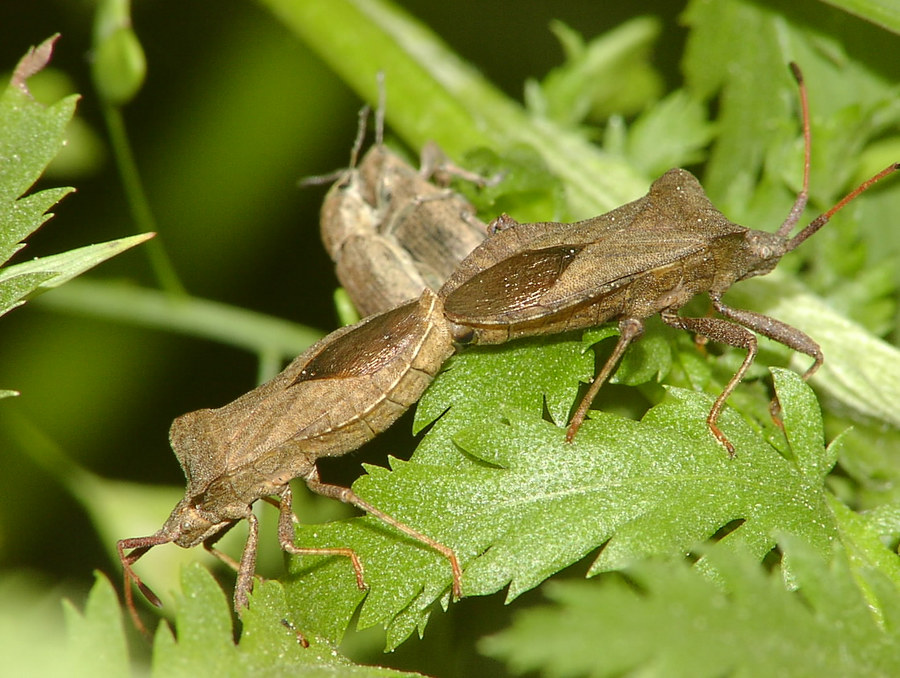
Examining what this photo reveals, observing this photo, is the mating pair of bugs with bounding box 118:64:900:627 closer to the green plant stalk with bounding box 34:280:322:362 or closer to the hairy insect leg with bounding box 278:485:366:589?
the hairy insect leg with bounding box 278:485:366:589

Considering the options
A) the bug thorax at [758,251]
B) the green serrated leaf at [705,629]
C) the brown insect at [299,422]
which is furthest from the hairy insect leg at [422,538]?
the bug thorax at [758,251]

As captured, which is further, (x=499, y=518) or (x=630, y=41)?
(x=630, y=41)

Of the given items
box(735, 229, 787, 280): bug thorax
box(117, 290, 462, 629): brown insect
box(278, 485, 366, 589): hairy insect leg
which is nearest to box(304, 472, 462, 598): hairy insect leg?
box(278, 485, 366, 589): hairy insect leg

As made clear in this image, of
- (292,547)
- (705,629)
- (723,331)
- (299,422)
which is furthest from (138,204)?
(705,629)

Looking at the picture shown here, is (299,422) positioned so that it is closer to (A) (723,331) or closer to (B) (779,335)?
(A) (723,331)

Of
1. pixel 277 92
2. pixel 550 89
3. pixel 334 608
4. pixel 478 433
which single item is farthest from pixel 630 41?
pixel 334 608

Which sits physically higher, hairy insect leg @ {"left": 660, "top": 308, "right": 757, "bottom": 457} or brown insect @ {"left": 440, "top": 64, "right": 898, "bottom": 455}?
brown insect @ {"left": 440, "top": 64, "right": 898, "bottom": 455}

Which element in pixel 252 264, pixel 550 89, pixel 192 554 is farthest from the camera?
pixel 252 264

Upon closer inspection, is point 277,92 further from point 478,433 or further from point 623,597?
point 623,597
